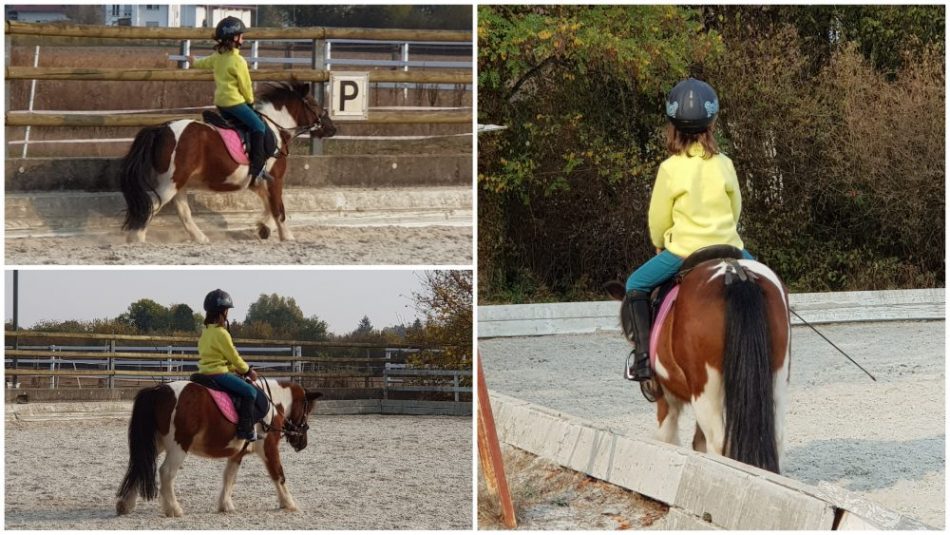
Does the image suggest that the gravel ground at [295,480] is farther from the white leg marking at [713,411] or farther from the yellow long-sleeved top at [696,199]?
the yellow long-sleeved top at [696,199]

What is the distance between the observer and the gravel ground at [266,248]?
767 cm

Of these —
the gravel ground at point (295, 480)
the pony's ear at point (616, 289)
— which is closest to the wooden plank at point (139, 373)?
the gravel ground at point (295, 480)

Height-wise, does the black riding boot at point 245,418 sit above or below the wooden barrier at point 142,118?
below

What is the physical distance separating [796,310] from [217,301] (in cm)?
835

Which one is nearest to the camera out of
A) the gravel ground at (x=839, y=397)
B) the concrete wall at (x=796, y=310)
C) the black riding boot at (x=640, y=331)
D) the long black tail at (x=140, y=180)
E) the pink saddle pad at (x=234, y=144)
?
the black riding boot at (x=640, y=331)

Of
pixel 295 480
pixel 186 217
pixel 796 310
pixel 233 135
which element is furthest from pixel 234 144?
pixel 796 310

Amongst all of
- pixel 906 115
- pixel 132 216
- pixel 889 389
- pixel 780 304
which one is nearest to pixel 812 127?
pixel 906 115

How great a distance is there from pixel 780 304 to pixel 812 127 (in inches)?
418

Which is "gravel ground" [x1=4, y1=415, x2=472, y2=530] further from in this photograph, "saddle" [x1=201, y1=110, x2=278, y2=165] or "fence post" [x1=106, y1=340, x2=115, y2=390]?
"saddle" [x1=201, y1=110, x2=278, y2=165]

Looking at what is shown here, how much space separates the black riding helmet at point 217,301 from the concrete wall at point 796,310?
6256 mm

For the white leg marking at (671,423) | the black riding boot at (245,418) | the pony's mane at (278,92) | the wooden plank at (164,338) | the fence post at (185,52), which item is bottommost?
the black riding boot at (245,418)

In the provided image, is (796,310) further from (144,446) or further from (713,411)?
(144,446)

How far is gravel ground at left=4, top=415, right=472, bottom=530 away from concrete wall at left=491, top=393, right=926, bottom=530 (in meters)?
0.77

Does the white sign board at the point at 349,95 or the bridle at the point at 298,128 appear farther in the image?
the white sign board at the point at 349,95
